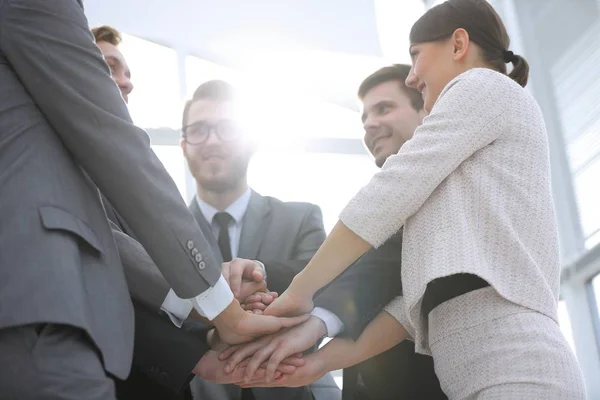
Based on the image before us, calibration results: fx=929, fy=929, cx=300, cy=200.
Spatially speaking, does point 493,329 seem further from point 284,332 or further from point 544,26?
point 544,26

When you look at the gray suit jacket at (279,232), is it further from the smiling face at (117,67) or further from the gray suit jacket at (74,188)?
the gray suit jacket at (74,188)

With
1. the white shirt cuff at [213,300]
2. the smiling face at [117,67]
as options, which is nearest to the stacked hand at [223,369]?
the white shirt cuff at [213,300]

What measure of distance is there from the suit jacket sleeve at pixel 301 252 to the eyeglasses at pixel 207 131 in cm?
48

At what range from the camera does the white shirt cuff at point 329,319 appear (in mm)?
2402

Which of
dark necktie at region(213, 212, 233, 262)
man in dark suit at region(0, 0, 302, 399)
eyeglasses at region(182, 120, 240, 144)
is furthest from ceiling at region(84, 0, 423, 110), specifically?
man in dark suit at region(0, 0, 302, 399)

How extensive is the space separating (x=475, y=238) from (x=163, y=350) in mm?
839

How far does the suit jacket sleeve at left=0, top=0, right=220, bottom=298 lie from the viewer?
1.80m

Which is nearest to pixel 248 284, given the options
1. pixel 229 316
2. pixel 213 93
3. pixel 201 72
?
pixel 229 316

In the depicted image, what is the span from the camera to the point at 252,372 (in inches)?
91.8

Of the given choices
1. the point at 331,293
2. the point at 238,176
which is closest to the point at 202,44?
the point at 238,176

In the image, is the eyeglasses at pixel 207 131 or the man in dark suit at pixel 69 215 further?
the eyeglasses at pixel 207 131

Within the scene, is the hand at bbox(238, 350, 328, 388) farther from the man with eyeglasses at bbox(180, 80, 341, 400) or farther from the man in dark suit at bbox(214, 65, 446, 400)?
the man with eyeglasses at bbox(180, 80, 341, 400)

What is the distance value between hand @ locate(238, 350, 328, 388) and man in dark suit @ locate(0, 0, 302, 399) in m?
0.44

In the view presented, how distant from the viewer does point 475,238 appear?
1870 mm
